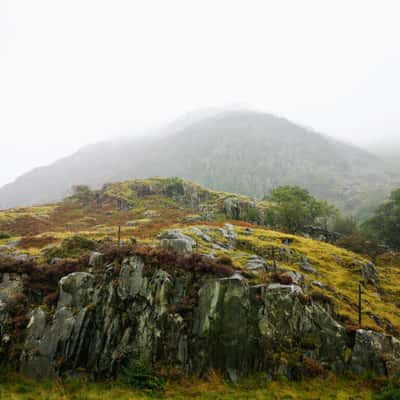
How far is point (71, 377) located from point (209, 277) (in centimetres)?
1042

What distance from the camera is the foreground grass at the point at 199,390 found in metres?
14.9

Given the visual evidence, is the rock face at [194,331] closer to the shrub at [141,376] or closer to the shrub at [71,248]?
the shrub at [141,376]

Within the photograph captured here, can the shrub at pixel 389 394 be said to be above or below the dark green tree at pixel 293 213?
below

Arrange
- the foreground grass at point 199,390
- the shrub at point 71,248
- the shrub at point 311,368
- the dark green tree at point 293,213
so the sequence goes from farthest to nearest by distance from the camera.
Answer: the dark green tree at point 293,213
the shrub at point 71,248
the shrub at point 311,368
the foreground grass at point 199,390

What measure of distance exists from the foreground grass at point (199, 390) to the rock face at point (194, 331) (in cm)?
81

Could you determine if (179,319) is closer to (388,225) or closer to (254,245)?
(254,245)

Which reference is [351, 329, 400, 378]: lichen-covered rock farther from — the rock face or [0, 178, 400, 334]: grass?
[0, 178, 400, 334]: grass

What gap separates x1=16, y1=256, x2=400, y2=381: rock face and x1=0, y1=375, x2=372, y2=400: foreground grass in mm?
813

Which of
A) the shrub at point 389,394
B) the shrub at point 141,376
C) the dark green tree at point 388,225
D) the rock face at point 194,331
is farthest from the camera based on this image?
the dark green tree at point 388,225

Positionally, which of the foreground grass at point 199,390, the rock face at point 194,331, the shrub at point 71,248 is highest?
the shrub at point 71,248

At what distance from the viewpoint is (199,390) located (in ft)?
50.8

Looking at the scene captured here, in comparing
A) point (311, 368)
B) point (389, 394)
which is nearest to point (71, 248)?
point (311, 368)

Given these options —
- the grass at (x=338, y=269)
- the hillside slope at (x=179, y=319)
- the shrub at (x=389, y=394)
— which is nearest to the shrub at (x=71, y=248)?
the hillside slope at (x=179, y=319)

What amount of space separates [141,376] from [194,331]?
3.98 m
